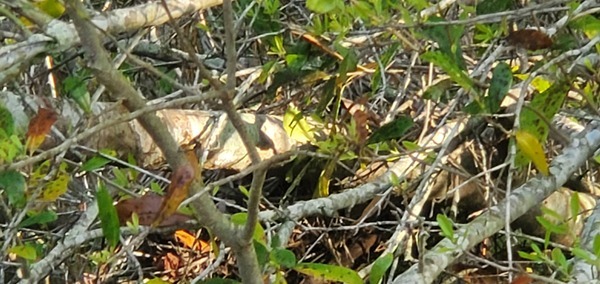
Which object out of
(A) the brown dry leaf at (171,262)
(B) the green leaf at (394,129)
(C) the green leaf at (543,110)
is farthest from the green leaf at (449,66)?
(A) the brown dry leaf at (171,262)

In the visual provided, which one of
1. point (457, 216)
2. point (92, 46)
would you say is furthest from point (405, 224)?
point (92, 46)

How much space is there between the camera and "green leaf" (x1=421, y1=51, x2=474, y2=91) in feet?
3.26

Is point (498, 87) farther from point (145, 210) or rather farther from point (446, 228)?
point (145, 210)

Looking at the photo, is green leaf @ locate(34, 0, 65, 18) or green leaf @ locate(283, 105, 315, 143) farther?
green leaf @ locate(283, 105, 315, 143)

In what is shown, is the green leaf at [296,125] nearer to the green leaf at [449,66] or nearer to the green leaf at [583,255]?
the green leaf at [449,66]

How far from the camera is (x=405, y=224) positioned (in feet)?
4.17

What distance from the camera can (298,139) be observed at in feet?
5.16

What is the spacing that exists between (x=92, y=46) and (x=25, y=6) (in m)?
0.10

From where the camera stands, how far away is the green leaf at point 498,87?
1028mm

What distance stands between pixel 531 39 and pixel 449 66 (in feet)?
0.38

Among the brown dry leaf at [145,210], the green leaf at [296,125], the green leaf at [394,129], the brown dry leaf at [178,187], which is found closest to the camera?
the brown dry leaf at [178,187]

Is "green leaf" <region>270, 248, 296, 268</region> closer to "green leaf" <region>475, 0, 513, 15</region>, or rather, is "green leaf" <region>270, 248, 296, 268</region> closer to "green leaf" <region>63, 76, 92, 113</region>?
"green leaf" <region>63, 76, 92, 113</region>

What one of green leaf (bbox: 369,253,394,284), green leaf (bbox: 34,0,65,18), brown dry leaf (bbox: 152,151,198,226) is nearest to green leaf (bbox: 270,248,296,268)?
green leaf (bbox: 369,253,394,284)

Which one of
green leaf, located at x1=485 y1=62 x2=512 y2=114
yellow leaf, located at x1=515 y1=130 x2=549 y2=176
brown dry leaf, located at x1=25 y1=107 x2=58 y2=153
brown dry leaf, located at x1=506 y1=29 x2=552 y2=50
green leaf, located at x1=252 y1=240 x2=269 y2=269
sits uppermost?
brown dry leaf, located at x1=25 y1=107 x2=58 y2=153
